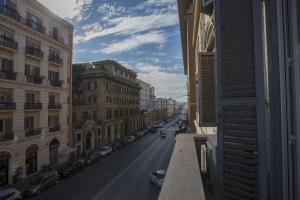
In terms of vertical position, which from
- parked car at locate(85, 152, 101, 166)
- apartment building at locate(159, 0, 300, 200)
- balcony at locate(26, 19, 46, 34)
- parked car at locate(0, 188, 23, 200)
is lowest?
parked car at locate(85, 152, 101, 166)

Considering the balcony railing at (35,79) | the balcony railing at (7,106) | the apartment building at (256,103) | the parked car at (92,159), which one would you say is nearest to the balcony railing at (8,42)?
the balcony railing at (35,79)

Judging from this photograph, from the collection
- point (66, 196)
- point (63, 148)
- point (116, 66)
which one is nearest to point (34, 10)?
point (63, 148)

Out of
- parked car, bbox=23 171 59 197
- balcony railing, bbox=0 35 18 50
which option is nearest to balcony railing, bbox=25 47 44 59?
balcony railing, bbox=0 35 18 50

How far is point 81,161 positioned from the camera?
2533 centimetres

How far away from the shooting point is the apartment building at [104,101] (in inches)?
1369

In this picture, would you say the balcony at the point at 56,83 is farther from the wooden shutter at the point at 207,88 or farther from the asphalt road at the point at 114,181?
the wooden shutter at the point at 207,88

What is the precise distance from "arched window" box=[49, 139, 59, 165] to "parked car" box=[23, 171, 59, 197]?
4355 millimetres

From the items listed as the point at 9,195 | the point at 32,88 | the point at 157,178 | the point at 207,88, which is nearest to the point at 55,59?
the point at 32,88

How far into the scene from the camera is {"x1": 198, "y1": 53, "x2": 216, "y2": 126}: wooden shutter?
21.0 ft

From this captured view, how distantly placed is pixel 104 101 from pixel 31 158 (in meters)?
16.6

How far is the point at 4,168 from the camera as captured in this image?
61.4ft

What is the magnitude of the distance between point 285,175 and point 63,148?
27.1m

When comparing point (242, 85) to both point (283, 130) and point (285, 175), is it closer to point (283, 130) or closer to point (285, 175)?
point (283, 130)

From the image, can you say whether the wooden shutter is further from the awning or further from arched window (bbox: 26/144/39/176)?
the awning
